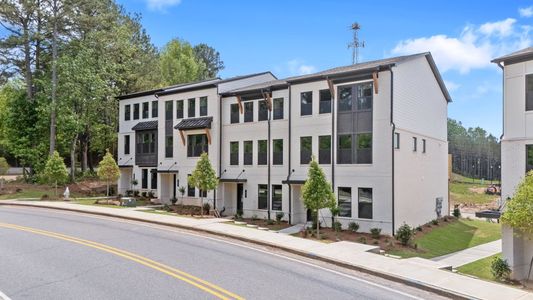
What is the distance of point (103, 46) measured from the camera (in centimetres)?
4722

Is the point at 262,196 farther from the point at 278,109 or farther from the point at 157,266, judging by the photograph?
→ the point at 157,266

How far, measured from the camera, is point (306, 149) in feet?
88.3

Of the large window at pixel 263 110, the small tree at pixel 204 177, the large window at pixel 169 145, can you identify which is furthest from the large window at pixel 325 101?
the large window at pixel 169 145

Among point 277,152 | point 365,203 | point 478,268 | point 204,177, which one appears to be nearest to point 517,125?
point 478,268

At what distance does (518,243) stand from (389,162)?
804 cm

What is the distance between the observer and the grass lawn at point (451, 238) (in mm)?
21148

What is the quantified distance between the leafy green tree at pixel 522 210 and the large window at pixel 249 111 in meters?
19.1

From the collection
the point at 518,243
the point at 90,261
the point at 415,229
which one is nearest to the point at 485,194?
the point at 415,229

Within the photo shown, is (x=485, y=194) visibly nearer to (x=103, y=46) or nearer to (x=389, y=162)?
(x=389, y=162)

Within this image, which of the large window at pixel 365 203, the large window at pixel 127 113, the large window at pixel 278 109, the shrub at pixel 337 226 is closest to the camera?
the large window at pixel 365 203

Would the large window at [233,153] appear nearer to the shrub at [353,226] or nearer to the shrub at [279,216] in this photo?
the shrub at [279,216]

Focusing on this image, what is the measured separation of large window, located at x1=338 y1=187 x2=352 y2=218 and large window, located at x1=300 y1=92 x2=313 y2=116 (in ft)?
17.4

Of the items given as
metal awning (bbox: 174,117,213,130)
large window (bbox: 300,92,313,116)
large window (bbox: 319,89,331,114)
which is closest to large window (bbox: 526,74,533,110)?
large window (bbox: 319,89,331,114)

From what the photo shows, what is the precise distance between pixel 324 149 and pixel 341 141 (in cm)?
129
